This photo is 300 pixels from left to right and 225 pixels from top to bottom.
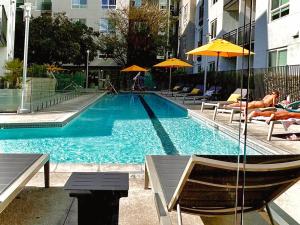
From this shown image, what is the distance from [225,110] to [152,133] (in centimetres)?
247

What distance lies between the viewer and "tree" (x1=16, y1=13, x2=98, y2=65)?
33312 millimetres

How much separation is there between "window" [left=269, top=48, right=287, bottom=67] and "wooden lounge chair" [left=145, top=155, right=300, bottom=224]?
13426 millimetres

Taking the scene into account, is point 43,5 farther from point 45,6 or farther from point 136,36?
point 136,36

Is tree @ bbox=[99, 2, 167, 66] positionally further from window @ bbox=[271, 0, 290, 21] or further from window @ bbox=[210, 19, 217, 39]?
window @ bbox=[271, 0, 290, 21]

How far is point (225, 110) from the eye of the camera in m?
12.1

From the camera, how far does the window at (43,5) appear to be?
3988 cm

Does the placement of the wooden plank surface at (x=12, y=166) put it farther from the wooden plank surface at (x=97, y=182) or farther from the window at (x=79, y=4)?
the window at (x=79, y=4)

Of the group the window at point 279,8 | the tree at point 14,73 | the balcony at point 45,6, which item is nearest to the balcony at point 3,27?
the tree at point 14,73

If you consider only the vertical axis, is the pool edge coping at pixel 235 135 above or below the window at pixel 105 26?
below

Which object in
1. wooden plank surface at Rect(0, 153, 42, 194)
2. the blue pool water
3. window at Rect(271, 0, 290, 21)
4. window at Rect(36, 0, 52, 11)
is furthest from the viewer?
window at Rect(36, 0, 52, 11)

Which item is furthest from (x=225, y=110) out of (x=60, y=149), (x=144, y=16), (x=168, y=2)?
(x=168, y=2)

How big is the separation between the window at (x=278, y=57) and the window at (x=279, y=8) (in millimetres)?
1379

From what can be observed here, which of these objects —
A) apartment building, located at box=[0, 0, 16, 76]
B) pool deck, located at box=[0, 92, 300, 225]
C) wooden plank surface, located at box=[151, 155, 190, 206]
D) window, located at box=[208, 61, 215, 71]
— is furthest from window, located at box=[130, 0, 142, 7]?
wooden plank surface, located at box=[151, 155, 190, 206]

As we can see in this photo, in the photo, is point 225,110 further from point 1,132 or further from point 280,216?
point 280,216
